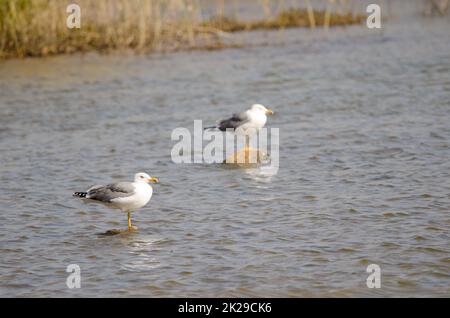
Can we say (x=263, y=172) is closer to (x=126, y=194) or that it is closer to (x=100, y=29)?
(x=126, y=194)

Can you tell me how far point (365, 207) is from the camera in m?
9.70

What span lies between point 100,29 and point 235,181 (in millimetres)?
14222

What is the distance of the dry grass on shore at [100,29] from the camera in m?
21.9

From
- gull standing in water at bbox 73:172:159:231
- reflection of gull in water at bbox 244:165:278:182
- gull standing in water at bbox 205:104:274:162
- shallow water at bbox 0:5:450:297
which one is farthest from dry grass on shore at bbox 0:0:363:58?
gull standing in water at bbox 73:172:159:231

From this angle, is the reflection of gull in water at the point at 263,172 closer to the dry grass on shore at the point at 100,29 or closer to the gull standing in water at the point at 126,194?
the gull standing in water at the point at 126,194

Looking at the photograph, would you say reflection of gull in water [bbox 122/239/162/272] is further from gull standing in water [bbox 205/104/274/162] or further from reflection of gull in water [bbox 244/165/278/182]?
gull standing in water [bbox 205/104/274/162]

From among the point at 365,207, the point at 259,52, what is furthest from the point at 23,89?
the point at 365,207

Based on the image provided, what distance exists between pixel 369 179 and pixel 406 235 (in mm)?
2429

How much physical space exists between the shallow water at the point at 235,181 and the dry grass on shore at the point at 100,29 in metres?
1.13

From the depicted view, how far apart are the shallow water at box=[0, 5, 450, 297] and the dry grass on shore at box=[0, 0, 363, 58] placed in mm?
1128

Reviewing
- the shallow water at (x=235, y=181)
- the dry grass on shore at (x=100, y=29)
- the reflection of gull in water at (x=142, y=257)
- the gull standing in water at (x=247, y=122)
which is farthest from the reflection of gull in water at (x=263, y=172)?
the dry grass on shore at (x=100, y=29)

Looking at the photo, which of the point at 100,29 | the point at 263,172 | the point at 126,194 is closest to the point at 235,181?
the point at 263,172

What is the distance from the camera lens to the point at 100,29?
24.5 m
